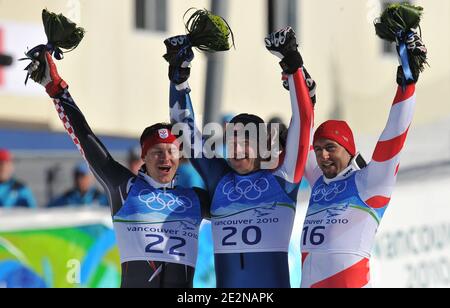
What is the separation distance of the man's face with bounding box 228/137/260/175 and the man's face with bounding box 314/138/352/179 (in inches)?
13.8

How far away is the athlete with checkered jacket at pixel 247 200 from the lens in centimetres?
601

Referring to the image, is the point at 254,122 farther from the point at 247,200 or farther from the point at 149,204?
the point at 149,204

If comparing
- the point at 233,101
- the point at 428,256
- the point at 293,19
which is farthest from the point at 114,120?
the point at 428,256

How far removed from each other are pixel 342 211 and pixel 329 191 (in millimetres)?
132

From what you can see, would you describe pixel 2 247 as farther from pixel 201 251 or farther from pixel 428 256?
pixel 428 256

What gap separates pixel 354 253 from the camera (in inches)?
237

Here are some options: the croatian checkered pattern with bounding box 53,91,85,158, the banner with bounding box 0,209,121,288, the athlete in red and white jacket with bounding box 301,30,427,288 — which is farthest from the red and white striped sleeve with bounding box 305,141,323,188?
the banner with bounding box 0,209,121,288

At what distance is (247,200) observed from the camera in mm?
6031

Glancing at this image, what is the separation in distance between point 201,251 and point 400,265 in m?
1.77

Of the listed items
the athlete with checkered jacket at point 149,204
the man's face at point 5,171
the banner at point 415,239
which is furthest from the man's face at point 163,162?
the banner at point 415,239

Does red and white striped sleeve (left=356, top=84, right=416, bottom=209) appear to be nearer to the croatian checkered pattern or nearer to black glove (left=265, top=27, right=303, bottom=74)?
black glove (left=265, top=27, right=303, bottom=74)

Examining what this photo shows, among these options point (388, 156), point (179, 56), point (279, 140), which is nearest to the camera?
point (388, 156)

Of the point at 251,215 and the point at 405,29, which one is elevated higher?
the point at 405,29

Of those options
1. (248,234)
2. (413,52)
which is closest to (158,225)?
(248,234)
